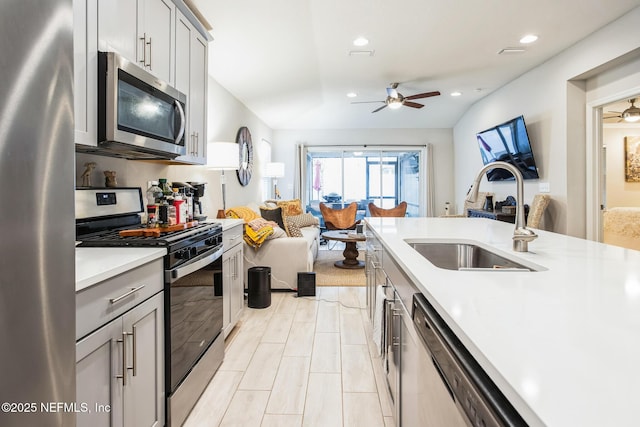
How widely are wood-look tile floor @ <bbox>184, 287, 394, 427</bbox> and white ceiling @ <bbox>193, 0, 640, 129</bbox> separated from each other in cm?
262

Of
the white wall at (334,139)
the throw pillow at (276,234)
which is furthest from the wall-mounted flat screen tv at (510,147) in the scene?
the throw pillow at (276,234)

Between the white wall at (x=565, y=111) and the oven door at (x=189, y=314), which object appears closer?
the oven door at (x=189, y=314)

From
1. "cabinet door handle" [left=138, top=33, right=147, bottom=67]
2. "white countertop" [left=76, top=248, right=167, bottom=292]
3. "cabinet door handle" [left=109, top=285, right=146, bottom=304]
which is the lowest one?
"cabinet door handle" [left=109, top=285, right=146, bottom=304]

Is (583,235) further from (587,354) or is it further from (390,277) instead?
(587,354)

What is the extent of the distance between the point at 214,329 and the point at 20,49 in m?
1.93

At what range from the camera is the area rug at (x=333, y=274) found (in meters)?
4.49

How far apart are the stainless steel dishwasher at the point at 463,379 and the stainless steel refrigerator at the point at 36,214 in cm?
76

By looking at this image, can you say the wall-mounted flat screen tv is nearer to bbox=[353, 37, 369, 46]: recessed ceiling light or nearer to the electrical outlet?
the electrical outlet

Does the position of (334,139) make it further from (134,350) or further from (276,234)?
(134,350)

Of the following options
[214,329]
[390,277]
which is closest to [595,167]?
[390,277]

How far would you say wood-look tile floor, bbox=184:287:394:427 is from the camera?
6.08 feet

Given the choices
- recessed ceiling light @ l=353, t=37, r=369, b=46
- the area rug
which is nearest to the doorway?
recessed ceiling light @ l=353, t=37, r=369, b=46

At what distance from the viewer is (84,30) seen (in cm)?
152

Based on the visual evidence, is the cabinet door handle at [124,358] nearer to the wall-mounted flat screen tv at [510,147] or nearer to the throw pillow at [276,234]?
the throw pillow at [276,234]
